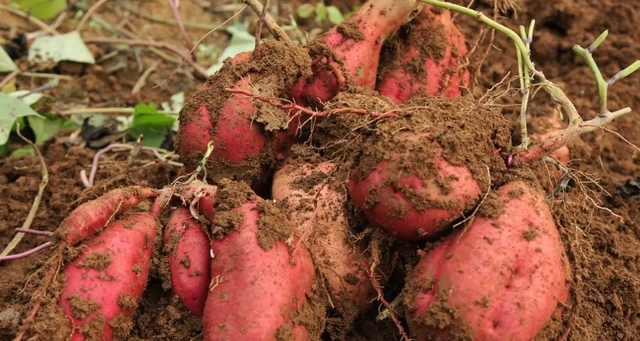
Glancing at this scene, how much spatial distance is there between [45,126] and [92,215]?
4.27 ft

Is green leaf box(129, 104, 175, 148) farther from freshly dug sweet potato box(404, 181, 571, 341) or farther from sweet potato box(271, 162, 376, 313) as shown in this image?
freshly dug sweet potato box(404, 181, 571, 341)

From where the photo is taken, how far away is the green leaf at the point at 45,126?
2.64m

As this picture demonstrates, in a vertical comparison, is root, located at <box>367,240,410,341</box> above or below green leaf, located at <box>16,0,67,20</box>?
above

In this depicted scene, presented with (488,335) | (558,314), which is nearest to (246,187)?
(488,335)

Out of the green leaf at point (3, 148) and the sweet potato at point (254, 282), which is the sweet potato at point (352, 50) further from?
the green leaf at point (3, 148)

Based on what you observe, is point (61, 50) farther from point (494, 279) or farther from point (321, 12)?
point (494, 279)

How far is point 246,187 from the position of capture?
166cm

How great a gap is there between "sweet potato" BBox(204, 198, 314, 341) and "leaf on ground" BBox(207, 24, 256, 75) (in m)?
1.86

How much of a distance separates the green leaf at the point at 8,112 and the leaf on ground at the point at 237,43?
1.10 meters

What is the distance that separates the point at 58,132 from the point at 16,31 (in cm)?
94

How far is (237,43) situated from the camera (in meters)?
3.41

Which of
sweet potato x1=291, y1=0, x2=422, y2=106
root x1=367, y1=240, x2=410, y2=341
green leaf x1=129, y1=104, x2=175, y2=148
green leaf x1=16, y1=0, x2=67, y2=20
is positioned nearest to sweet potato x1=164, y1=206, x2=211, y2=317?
root x1=367, y1=240, x2=410, y2=341

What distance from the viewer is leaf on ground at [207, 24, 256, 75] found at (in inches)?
130

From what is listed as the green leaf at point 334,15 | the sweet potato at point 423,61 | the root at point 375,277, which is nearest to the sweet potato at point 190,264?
the root at point 375,277
